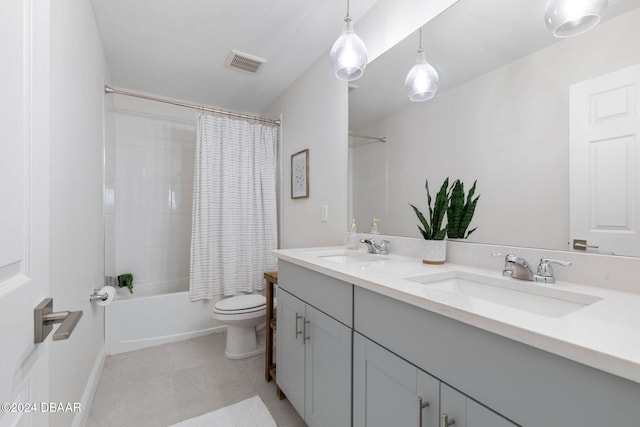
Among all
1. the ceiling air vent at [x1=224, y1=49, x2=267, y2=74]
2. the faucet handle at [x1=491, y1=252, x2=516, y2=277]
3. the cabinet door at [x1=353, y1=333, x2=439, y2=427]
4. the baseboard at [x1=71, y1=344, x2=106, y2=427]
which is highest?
the ceiling air vent at [x1=224, y1=49, x2=267, y2=74]

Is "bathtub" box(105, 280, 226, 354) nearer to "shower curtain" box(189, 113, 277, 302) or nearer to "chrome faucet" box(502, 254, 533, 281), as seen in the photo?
"shower curtain" box(189, 113, 277, 302)

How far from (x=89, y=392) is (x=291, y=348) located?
120 cm

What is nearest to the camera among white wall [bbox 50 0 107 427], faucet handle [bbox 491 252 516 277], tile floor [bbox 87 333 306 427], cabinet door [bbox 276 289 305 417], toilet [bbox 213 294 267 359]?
faucet handle [bbox 491 252 516 277]

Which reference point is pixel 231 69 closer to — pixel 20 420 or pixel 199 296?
pixel 199 296

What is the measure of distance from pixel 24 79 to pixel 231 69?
2.10 meters

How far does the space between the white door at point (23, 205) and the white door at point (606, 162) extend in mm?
1422

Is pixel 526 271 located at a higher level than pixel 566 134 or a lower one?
lower

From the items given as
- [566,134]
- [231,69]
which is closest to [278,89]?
[231,69]

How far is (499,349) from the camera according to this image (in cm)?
59

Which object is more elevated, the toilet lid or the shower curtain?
the shower curtain

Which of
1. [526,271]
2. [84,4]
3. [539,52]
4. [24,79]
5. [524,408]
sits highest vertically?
[84,4]

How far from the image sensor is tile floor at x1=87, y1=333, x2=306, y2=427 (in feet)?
4.96

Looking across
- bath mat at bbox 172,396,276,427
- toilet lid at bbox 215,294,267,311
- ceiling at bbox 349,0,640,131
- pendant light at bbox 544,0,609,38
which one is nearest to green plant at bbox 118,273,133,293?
toilet lid at bbox 215,294,267,311

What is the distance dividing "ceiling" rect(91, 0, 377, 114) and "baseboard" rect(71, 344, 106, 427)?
86.8 inches
